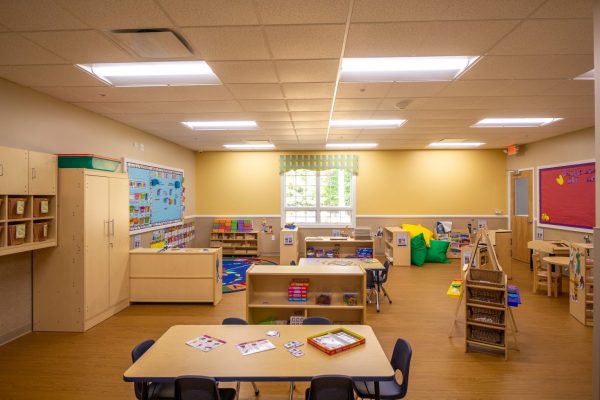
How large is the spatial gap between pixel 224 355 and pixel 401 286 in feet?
15.6

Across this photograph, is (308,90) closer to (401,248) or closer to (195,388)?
(195,388)

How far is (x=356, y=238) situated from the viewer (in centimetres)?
744

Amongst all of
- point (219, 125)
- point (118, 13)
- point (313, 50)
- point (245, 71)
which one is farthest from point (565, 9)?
point (219, 125)

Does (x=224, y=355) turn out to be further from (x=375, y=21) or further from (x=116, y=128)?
(x=116, y=128)

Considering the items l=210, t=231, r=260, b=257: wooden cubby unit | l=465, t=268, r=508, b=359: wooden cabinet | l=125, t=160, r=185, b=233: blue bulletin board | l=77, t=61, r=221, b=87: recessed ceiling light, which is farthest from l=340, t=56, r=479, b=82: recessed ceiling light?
l=210, t=231, r=260, b=257: wooden cubby unit

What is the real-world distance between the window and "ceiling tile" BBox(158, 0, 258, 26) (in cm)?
690

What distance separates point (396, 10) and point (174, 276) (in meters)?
4.78

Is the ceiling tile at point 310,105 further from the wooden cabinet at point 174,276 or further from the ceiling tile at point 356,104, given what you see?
the wooden cabinet at point 174,276

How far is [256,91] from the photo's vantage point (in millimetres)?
4008

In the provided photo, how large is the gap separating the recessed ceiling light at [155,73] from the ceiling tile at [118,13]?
2.70 feet

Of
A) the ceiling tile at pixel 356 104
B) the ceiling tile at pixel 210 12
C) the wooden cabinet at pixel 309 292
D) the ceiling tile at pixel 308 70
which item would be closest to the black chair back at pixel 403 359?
the wooden cabinet at pixel 309 292

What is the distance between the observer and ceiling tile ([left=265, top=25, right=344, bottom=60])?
253 cm

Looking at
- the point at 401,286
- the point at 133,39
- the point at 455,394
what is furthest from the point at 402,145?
the point at 133,39

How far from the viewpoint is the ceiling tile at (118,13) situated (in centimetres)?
221
